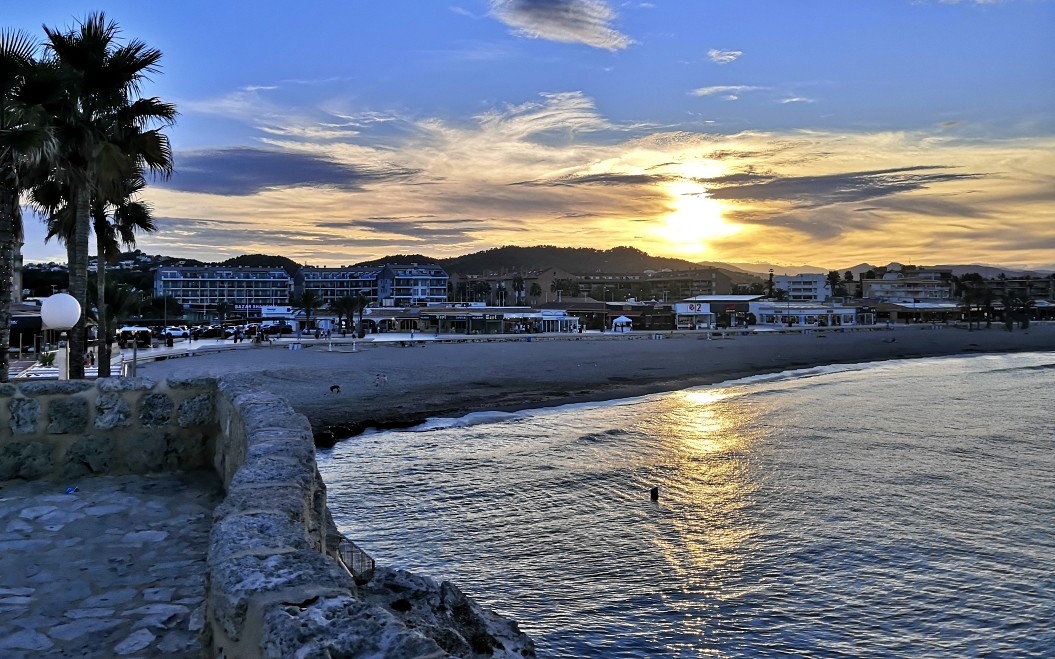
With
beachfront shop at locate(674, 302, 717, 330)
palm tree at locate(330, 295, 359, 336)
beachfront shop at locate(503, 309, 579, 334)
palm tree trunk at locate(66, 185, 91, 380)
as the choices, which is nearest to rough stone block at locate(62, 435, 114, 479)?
palm tree trunk at locate(66, 185, 91, 380)

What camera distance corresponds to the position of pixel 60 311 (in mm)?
10359

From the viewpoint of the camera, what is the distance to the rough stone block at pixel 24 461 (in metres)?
5.53

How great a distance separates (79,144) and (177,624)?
12.8m

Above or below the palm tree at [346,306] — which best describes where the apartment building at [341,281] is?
above

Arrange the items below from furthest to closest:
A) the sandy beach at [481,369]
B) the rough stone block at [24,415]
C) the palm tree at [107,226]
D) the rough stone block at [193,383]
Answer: the sandy beach at [481,369]
the palm tree at [107,226]
the rough stone block at [193,383]
the rough stone block at [24,415]

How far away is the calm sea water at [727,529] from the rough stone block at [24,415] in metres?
5.20

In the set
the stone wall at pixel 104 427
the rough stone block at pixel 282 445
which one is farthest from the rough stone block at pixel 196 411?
→ the rough stone block at pixel 282 445

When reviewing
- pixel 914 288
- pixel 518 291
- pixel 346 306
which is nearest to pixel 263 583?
pixel 346 306

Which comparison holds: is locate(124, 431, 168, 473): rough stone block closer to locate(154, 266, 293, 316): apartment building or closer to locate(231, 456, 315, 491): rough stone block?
locate(231, 456, 315, 491): rough stone block

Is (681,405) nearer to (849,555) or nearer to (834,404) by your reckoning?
(834,404)

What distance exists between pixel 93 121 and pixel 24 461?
10569mm

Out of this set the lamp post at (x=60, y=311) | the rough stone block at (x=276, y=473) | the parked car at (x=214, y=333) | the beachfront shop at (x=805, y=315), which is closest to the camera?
the rough stone block at (x=276, y=473)

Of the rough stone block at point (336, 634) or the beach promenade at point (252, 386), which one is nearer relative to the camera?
the rough stone block at point (336, 634)

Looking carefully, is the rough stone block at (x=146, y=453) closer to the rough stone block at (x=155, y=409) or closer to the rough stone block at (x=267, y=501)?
the rough stone block at (x=155, y=409)
